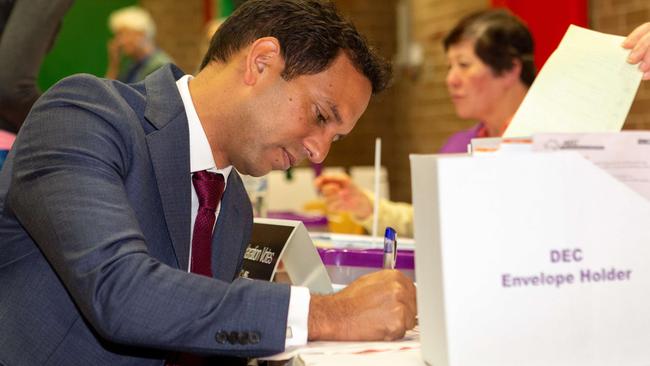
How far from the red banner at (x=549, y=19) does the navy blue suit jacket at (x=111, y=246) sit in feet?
8.09

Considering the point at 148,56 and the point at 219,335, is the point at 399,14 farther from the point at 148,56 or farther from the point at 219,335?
the point at 219,335

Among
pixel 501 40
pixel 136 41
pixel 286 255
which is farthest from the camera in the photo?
pixel 136 41

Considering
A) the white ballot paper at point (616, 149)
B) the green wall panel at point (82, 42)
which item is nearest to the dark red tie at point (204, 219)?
the white ballot paper at point (616, 149)

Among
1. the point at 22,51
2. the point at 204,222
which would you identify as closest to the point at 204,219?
the point at 204,222

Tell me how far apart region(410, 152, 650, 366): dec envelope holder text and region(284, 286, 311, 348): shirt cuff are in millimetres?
236

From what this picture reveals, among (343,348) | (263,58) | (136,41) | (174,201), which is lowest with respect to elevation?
(343,348)

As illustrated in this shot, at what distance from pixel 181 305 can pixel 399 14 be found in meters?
5.32

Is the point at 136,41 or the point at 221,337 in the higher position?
the point at 136,41

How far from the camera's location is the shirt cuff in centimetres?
117

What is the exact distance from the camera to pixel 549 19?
3715 mm

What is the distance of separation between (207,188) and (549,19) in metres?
2.56

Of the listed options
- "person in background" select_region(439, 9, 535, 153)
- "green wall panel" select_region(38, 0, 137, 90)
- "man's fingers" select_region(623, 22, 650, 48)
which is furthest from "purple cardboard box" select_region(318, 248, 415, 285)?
"green wall panel" select_region(38, 0, 137, 90)

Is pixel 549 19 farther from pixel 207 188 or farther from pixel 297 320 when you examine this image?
pixel 297 320

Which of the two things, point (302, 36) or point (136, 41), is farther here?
point (136, 41)
